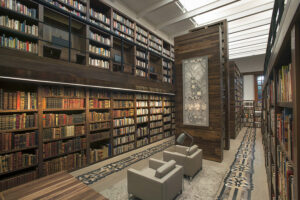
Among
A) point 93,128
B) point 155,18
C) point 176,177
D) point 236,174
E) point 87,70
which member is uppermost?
point 155,18

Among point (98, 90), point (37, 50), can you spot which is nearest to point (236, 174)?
point (98, 90)

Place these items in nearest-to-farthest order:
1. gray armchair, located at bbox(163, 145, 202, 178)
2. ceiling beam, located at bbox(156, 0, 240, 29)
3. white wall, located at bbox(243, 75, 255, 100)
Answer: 1. gray armchair, located at bbox(163, 145, 202, 178)
2. ceiling beam, located at bbox(156, 0, 240, 29)
3. white wall, located at bbox(243, 75, 255, 100)

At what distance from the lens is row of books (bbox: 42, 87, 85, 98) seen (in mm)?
3096

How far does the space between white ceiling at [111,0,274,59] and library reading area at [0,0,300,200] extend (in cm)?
5

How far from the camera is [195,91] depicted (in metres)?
4.14

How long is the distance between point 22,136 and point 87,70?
1887 millimetres

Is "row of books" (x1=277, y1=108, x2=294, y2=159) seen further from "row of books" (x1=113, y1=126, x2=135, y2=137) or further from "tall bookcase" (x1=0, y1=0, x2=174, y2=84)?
"row of books" (x1=113, y1=126, x2=135, y2=137)

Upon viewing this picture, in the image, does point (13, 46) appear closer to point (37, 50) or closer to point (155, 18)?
point (37, 50)

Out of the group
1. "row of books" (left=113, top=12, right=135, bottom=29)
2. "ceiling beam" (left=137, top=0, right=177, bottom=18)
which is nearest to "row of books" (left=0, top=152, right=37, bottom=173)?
"row of books" (left=113, top=12, right=135, bottom=29)

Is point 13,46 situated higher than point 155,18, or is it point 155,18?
point 155,18

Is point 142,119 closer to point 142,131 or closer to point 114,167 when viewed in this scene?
A: point 142,131

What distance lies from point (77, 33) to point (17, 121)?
2.99 metres

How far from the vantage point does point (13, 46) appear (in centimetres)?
282

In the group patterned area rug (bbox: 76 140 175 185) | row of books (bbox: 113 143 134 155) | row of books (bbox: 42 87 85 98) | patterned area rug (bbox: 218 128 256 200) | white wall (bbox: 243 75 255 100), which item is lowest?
patterned area rug (bbox: 76 140 175 185)
